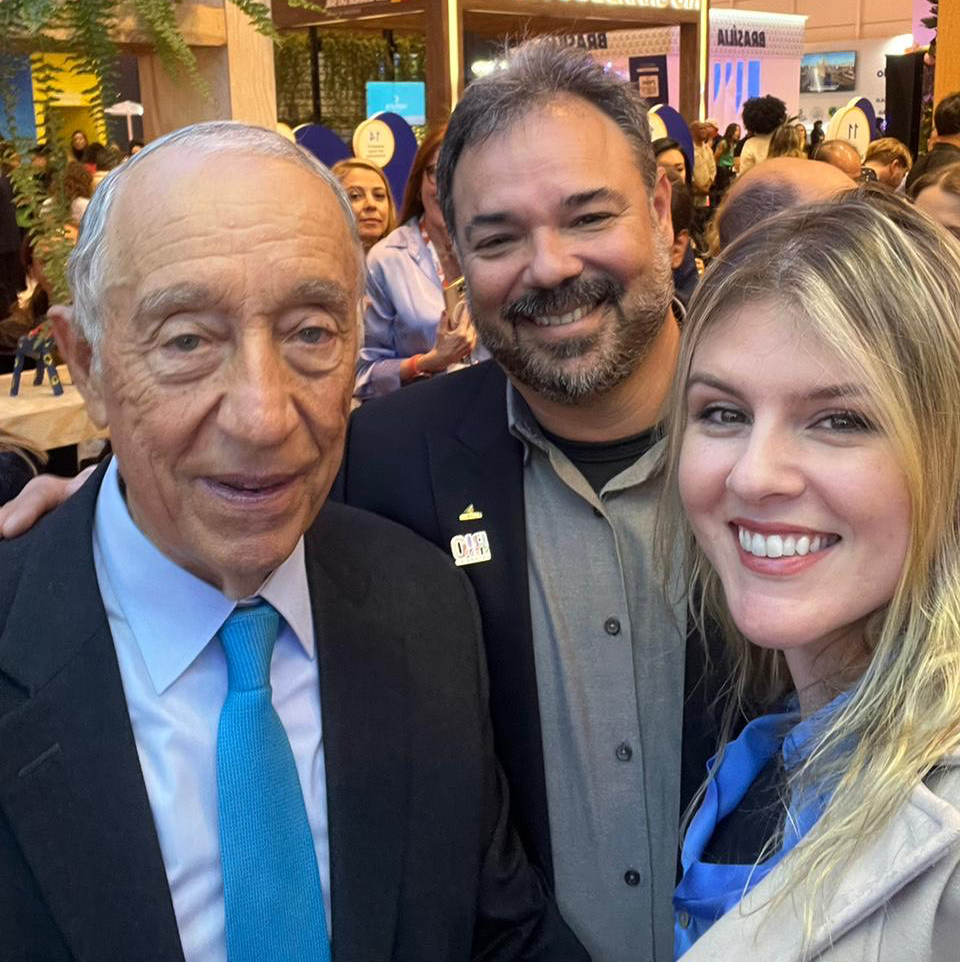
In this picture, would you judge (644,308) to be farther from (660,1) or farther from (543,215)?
(660,1)

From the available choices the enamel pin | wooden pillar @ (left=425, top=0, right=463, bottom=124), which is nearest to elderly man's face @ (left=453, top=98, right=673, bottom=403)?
the enamel pin

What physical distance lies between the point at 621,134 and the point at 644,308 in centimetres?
32

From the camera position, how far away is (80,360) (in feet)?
4.75

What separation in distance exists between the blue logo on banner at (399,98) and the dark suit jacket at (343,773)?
10.4 m

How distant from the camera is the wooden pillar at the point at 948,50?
30.0 feet

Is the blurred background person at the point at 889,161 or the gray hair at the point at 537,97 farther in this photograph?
the blurred background person at the point at 889,161

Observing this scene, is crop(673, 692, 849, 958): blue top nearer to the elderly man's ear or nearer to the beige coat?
the beige coat

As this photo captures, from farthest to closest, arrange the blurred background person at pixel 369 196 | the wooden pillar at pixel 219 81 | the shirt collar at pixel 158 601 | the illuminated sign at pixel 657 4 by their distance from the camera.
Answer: the illuminated sign at pixel 657 4, the blurred background person at pixel 369 196, the wooden pillar at pixel 219 81, the shirt collar at pixel 158 601

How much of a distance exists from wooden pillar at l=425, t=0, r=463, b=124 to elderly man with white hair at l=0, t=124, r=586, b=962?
8.17 meters

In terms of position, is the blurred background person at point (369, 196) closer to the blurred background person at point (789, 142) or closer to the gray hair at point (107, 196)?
the blurred background person at point (789, 142)

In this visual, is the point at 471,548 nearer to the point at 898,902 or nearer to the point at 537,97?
the point at 537,97

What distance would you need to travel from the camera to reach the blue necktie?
136 cm

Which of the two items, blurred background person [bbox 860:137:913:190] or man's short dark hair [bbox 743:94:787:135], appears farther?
man's short dark hair [bbox 743:94:787:135]

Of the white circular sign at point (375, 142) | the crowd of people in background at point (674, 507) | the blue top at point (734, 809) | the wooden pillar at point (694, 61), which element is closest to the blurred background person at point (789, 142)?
the white circular sign at point (375, 142)
